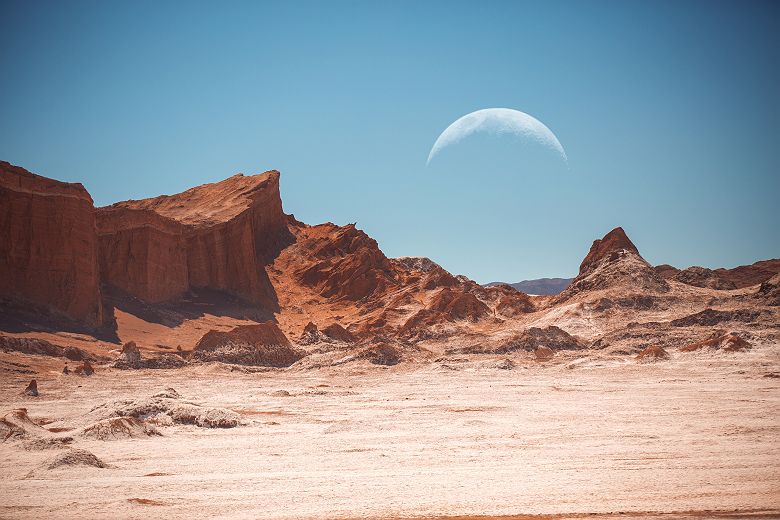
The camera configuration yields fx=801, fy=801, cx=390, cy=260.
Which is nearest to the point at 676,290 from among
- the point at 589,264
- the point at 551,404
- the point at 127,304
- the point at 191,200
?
the point at 589,264

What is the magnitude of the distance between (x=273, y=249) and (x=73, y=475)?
197 ft

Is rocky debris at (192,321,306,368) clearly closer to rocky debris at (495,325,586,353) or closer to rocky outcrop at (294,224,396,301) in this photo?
rocky debris at (495,325,586,353)

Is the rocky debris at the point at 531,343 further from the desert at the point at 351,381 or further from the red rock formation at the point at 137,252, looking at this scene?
the red rock formation at the point at 137,252

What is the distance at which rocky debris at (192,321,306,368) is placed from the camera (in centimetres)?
4191

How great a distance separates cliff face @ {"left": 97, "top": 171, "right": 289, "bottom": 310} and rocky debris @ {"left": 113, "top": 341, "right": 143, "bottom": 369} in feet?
54.4

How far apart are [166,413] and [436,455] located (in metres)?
8.01

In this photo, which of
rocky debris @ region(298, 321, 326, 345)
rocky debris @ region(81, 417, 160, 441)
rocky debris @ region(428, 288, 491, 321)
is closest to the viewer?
rocky debris @ region(81, 417, 160, 441)

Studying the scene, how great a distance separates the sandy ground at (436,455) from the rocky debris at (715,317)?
38.8ft

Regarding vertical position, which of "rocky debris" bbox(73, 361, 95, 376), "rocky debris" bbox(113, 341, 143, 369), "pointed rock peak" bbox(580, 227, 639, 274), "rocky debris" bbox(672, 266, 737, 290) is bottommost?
"rocky debris" bbox(73, 361, 95, 376)

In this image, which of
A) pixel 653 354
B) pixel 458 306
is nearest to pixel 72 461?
pixel 653 354

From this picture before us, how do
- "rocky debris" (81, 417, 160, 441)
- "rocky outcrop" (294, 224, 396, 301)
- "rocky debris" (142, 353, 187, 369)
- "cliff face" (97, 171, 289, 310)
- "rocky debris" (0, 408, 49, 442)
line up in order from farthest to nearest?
"rocky outcrop" (294, 224, 396, 301) → "cliff face" (97, 171, 289, 310) → "rocky debris" (142, 353, 187, 369) → "rocky debris" (81, 417, 160, 441) → "rocky debris" (0, 408, 49, 442)

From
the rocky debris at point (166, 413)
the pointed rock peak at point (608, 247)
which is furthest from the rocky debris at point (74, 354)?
the pointed rock peak at point (608, 247)

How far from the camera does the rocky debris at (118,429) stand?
18.1 meters

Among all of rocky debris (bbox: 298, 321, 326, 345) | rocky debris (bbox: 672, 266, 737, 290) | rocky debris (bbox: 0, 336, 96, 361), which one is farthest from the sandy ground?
rocky debris (bbox: 672, 266, 737, 290)
